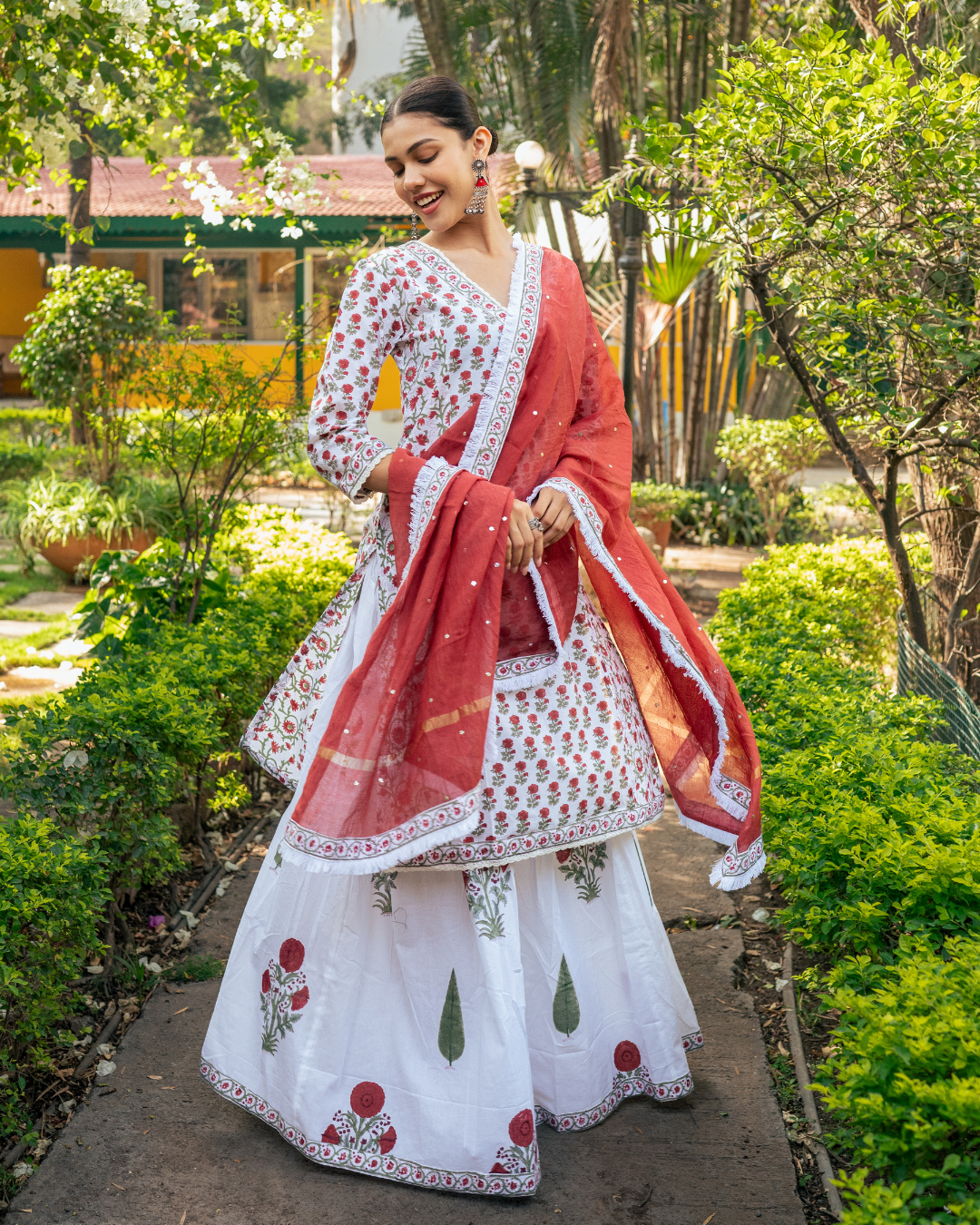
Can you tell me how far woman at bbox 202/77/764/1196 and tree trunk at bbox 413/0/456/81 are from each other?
20.6 ft

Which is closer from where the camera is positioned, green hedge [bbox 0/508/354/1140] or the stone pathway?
the stone pathway

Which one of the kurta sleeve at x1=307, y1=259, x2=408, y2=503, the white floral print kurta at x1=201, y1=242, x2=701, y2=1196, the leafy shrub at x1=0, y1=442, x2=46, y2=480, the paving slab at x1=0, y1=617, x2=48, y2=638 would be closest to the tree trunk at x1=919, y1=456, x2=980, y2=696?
the white floral print kurta at x1=201, y1=242, x2=701, y2=1196

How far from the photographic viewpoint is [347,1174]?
2260mm

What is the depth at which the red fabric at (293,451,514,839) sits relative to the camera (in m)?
2.13

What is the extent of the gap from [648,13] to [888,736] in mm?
10910

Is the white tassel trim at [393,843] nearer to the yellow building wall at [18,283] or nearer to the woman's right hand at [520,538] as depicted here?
the woman's right hand at [520,538]

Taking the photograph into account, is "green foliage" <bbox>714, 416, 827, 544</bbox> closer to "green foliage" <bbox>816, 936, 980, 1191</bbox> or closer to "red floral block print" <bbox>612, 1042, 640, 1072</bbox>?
"red floral block print" <bbox>612, 1042, 640, 1072</bbox>

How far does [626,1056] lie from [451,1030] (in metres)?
0.49

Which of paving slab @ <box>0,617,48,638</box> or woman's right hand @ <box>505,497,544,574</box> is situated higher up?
woman's right hand @ <box>505,497,544,574</box>

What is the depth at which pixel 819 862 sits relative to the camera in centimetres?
233

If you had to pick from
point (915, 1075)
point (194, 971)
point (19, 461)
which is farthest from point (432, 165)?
point (19, 461)

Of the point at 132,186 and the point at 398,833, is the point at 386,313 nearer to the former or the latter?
the point at 398,833

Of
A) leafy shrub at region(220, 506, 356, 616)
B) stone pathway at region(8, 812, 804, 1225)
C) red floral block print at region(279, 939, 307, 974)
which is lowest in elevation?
A: stone pathway at region(8, 812, 804, 1225)

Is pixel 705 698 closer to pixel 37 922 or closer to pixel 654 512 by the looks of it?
pixel 37 922
